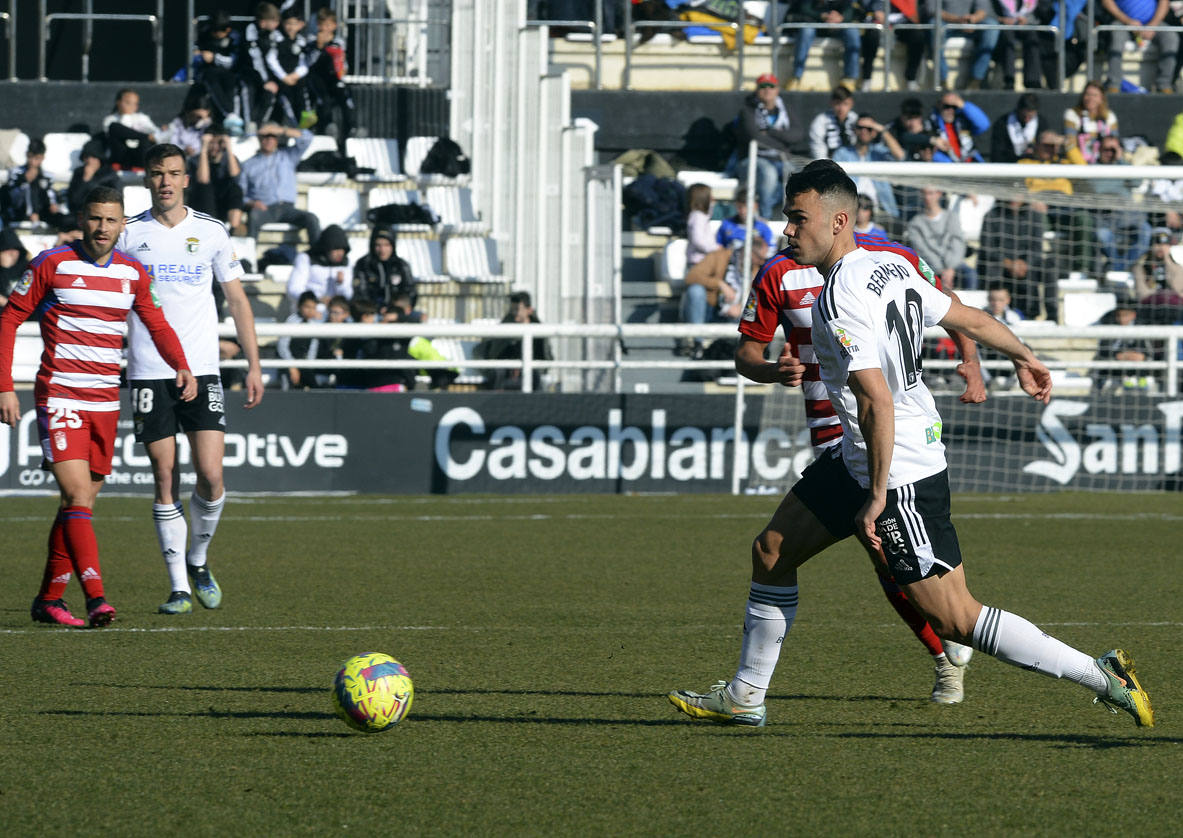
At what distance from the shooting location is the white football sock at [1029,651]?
519 centimetres

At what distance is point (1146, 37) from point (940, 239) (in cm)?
752

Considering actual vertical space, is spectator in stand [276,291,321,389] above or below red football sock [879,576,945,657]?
above

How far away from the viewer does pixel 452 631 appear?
308 inches

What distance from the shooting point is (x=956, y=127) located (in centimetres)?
2061

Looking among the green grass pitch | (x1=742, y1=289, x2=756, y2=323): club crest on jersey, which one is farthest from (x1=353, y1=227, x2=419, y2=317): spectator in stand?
(x1=742, y1=289, x2=756, y2=323): club crest on jersey

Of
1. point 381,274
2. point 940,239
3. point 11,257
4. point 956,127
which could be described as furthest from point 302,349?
point 956,127

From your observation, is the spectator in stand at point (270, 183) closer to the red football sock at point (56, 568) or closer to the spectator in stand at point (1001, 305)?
the spectator in stand at point (1001, 305)

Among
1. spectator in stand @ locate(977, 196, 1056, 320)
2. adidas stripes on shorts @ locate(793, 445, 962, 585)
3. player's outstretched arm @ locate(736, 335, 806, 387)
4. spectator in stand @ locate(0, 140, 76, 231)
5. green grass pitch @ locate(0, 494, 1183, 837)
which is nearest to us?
green grass pitch @ locate(0, 494, 1183, 837)

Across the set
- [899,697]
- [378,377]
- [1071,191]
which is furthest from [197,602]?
[1071,191]

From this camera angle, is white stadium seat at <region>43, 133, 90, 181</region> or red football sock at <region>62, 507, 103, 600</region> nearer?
red football sock at <region>62, 507, 103, 600</region>

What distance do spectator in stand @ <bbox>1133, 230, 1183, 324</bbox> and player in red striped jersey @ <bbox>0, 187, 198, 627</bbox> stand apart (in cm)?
1160

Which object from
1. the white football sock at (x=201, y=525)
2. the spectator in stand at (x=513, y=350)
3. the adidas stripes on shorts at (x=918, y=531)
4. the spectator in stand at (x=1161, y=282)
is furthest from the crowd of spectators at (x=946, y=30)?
the adidas stripes on shorts at (x=918, y=531)

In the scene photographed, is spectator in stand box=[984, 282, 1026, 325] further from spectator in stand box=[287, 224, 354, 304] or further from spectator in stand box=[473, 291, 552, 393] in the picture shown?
spectator in stand box=[287, 224, 354, 304]

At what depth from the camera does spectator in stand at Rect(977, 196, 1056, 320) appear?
1708 centimetres
